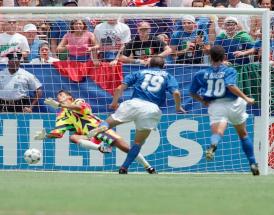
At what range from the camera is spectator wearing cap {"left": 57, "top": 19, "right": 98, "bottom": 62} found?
700 inches

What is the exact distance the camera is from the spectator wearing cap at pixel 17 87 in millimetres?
17906

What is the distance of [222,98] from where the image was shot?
15789 mm

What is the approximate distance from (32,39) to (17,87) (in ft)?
2.90

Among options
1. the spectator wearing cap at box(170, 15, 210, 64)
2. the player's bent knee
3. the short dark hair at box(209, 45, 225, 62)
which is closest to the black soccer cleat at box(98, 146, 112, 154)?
the player's bent knee

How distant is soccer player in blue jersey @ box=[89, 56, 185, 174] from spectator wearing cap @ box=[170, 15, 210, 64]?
4.92 ft

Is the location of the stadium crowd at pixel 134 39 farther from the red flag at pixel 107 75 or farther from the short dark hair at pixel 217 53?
the short dark hair at pixel 217 53

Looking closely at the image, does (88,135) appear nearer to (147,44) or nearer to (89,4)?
(147,44)

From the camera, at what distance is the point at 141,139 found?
1597cm

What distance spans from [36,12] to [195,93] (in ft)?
10.8

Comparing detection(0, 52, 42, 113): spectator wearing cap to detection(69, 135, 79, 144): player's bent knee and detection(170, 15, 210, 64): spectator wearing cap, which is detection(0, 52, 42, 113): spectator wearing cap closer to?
detection(69, 135, 79, 144): player's bent knee

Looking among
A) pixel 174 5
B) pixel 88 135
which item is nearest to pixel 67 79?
pixel 88 135

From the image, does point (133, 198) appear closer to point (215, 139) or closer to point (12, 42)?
point (215, 139)

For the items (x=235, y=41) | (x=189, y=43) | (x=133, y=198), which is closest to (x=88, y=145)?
(x=189, y=43)

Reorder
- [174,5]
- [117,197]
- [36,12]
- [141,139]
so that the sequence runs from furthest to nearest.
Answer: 1. [174,5]
2. [36,12]
3. [141,139]
4. [117,197]
